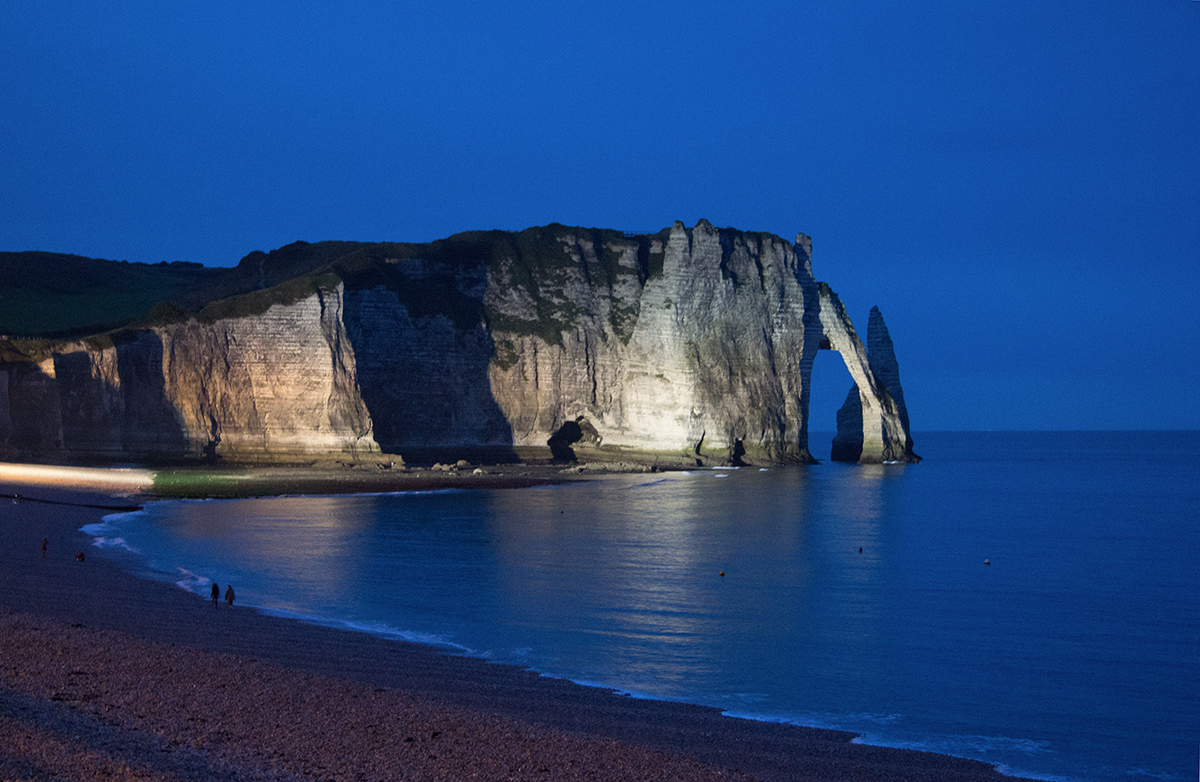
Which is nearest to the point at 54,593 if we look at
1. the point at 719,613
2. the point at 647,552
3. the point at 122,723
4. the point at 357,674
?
the point at 357,674

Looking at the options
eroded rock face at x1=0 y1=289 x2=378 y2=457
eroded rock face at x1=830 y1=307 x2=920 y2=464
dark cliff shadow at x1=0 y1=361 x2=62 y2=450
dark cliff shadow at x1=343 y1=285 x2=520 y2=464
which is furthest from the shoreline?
eroded rock face at x1=830 y1=307 x2=920 y2=464

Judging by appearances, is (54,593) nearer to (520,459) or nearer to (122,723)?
(122,723)

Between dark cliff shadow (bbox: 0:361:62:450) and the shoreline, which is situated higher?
dark cliff shadow (bbox: 0:361:62:450)

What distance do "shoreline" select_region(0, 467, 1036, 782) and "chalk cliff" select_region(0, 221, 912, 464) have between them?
43639 mm

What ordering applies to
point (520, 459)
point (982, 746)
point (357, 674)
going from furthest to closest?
point (520, 459)
point (357, 674)
point (982, 746)

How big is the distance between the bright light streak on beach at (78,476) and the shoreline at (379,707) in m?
32.1

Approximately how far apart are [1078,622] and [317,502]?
34.0 m

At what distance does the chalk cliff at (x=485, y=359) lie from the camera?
199 ft

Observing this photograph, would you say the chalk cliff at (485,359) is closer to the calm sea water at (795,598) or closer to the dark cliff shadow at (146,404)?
the dark cliff shadow at (146,404)

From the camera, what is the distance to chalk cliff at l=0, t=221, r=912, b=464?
6072 cm

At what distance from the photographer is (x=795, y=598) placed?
23.5 m

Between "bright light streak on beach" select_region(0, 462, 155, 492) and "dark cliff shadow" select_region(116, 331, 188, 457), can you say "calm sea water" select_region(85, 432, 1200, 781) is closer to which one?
"bright light streak on beach" select_region(0, 462, 155, 492)

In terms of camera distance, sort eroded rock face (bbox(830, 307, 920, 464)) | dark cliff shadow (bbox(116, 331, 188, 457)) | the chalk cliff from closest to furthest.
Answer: dark cliff shadow (bbox(116, 331, 188, 457)) → the chalk cliff → eroded rock face (bbox(830, 307, 920, 464))

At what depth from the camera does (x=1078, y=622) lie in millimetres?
20969
